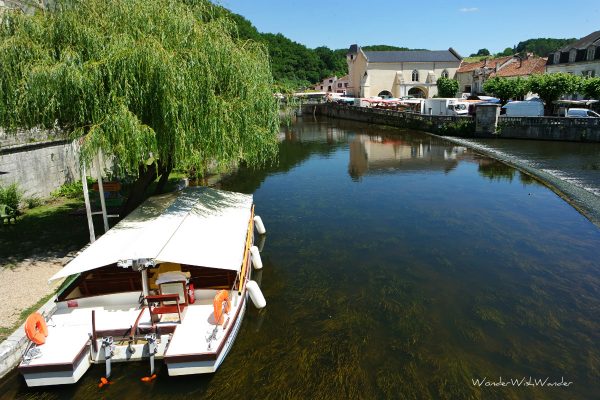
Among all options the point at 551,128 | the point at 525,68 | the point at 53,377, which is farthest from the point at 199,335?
the point at 525,68

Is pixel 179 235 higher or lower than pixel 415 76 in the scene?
lower

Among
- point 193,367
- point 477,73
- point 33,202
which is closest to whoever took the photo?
point 193,367

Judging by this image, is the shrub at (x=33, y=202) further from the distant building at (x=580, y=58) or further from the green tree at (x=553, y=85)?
the distant building at (x=580, y=58)

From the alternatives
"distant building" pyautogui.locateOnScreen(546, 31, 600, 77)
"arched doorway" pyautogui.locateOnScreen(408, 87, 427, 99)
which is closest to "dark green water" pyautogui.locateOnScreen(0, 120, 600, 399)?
"distant building" pyautogui.locateOnScreen(546, 31, 600, 77)

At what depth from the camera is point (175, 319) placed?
325 inches

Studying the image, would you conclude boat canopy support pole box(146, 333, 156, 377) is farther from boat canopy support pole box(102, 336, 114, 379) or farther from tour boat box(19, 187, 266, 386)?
boat canopy support pole box(102, 336, 114, 379)

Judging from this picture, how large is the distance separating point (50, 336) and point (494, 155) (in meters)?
30.9

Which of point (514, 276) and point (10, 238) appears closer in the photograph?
point (514, 276)

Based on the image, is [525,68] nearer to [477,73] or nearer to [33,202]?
[477,73]

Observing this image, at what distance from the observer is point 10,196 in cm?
1488

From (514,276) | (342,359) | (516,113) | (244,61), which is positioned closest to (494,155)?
(516,113)

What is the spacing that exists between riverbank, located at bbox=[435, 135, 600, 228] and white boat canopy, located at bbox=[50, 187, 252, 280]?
14121 millimetres

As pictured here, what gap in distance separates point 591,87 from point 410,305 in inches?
1545

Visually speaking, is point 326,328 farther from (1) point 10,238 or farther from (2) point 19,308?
(1) point 10,238
